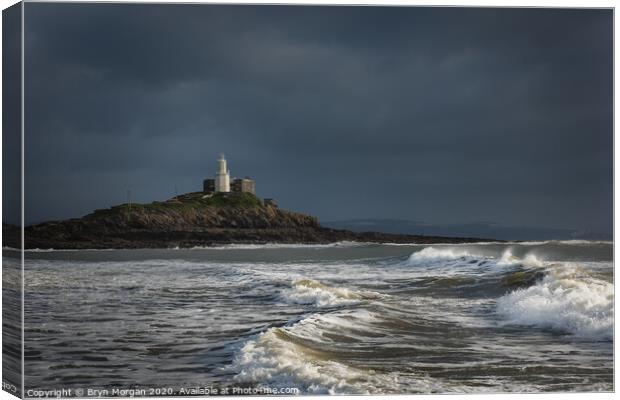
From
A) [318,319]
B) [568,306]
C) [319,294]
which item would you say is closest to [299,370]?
[318,319]

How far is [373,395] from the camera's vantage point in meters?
8.79

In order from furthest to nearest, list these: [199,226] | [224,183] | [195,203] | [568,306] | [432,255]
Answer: [568,306]
[199,226]
[432,255]
[195,203]
[224,183]

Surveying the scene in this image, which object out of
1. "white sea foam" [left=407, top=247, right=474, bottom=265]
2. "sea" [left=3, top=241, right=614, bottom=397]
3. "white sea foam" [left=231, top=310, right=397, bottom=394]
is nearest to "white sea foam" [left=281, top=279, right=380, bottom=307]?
"sea" [left=3, top=241, right=614, bottom=397]

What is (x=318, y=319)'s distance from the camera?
33.9ft

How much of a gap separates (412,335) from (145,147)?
3.32 metres

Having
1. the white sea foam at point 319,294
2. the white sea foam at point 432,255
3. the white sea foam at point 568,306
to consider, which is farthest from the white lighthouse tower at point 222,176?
the white sea foam at point 568,306

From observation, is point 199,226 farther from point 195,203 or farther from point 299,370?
point 299,370

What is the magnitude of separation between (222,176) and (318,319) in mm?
1949

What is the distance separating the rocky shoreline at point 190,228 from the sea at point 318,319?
0.13 meters

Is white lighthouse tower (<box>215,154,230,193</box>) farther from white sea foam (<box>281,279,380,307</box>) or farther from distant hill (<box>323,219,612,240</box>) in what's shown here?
white sea foam (<box>281,279,380,307</box>)

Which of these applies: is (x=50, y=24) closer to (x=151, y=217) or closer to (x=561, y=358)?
(x=151, y=217)

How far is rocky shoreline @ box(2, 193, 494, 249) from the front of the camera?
9.59 m

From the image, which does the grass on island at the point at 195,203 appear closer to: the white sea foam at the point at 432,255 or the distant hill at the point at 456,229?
the distant hill at the point at 456,229

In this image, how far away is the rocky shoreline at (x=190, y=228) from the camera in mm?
9594
